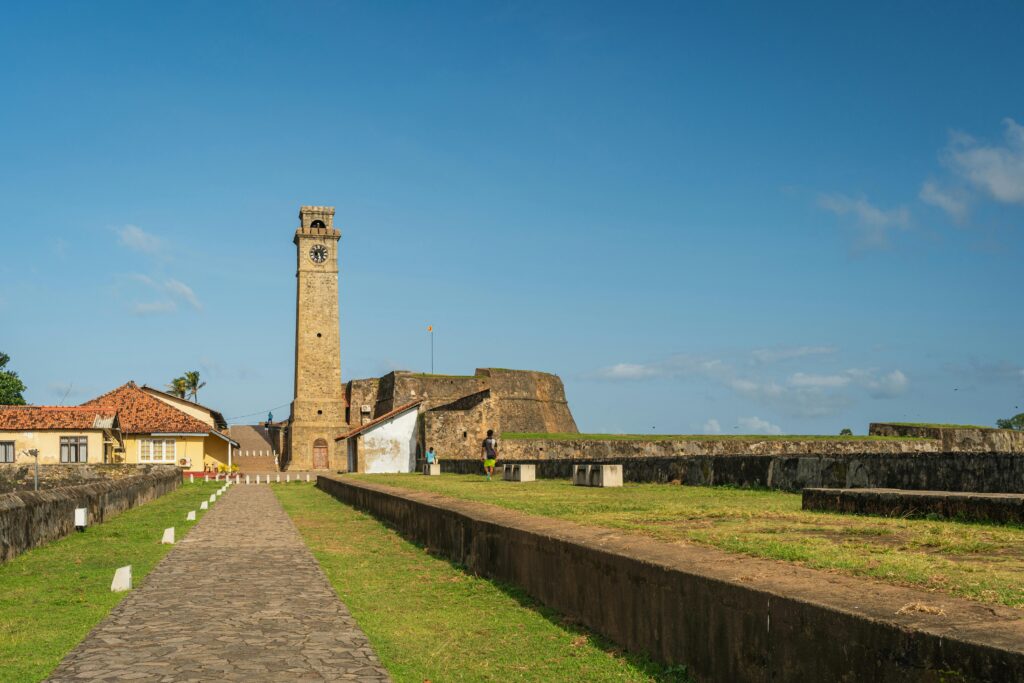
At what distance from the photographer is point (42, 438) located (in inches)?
1777

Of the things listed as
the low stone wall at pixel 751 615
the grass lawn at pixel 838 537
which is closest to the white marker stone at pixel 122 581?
the low stone wall at pixel 751 615

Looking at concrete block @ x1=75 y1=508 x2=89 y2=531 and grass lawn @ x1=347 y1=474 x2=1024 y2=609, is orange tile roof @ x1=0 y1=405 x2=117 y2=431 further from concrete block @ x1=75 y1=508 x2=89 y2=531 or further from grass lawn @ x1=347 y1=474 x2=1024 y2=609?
grass lawn @ x1=347 y1=474 x2=1024 y2=609

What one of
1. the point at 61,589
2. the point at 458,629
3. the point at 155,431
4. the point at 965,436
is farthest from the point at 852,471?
the point at 155,431

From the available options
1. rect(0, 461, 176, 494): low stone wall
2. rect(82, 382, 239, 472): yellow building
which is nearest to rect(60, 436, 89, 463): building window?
rect(82, 382, 239, 472): yellow building

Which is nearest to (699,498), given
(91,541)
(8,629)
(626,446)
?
(8,629)

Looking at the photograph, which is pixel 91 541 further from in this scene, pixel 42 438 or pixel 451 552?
pixel 42 438

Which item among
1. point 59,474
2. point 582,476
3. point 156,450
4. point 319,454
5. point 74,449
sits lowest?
point 319,454

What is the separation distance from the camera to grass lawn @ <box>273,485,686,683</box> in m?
5.80

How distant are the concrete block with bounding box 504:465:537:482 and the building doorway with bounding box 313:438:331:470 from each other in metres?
47.4

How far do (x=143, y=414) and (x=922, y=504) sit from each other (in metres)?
52.6

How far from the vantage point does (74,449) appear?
45.8 meters

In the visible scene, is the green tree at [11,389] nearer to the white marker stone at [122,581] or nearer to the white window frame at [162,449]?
the white window frame at [162,449]

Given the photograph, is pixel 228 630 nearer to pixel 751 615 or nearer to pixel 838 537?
pixel 751 615

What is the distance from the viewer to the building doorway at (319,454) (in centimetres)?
6788
